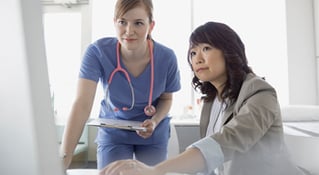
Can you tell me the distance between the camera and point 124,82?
3.13ft

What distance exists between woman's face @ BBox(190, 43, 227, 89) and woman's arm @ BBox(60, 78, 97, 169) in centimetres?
35

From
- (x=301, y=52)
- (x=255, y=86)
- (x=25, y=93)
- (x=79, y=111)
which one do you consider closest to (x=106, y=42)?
(x=79, y=111)

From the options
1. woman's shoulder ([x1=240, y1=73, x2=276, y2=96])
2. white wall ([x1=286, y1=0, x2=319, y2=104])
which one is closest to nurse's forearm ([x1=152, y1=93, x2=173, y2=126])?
woman's shoulder ([x1=240, y1=73, x2=276, y2=96])

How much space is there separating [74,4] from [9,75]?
194 centimetres

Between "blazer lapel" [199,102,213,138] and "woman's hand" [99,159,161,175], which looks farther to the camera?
"blazer lapel" [199,102,213,138]

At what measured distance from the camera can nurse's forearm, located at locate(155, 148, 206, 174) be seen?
539mm

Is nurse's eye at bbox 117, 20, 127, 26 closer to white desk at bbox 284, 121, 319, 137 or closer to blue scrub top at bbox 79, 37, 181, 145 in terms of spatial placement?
blue scrub top at bbox 79, 37, 181, 145

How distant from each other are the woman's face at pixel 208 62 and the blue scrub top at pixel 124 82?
231 mm

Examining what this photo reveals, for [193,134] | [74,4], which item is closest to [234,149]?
[193,134]

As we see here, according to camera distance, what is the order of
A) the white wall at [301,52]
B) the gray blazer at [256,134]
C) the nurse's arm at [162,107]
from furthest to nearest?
the white wall at [301,52], the nurse's arm at [162,107], the gray blazer at [256,134]

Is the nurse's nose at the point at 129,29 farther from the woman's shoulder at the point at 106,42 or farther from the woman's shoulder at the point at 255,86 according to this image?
the woman's shoulder at the point at 255,86

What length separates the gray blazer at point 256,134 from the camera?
23.9 inches

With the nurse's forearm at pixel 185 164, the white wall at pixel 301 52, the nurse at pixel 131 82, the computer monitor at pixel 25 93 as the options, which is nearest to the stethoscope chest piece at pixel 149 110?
the nurse at pixel 131 82

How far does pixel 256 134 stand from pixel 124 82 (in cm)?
50
